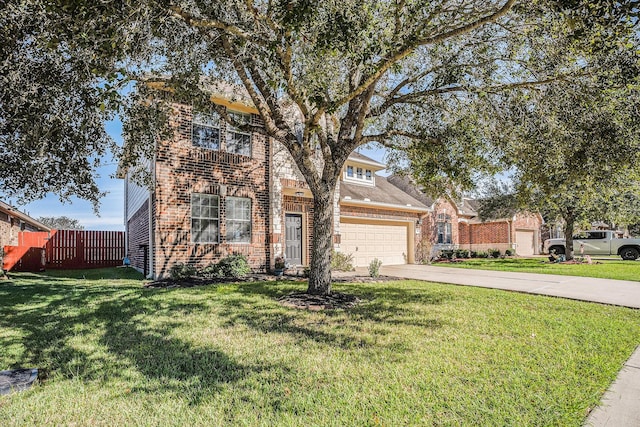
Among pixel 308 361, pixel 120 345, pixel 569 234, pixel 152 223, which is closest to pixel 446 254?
pixel 569 234

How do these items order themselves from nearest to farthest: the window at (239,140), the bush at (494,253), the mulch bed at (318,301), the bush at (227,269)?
1. the mulch bed at (318,301)
2. the bush at (227,269)
3. the window at (239,140)
4. the bush at (494,253)

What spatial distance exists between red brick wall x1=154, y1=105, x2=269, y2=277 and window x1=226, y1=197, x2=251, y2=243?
17cm

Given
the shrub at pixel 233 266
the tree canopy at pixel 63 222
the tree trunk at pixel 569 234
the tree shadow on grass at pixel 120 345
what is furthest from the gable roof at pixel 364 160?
the tree canopy at pixel 63 222

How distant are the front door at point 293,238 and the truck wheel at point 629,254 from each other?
2257cm

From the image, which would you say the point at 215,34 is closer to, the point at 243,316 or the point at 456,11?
the point at 456,11

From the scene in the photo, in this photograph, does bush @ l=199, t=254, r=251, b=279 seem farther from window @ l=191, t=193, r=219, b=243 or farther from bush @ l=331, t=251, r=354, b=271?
bush @ l=331, t=251, r=354, b=271

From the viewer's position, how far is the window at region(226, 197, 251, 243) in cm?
1234

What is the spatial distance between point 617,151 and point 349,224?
1062 centimetres

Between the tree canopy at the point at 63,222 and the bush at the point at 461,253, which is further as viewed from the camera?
the tree canopy at the point at 63,222

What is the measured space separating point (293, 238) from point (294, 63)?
801cm

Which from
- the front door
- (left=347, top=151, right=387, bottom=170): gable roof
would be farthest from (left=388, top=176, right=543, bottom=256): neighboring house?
the front door

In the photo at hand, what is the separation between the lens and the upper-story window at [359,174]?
1908cm

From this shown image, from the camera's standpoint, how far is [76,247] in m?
18.0

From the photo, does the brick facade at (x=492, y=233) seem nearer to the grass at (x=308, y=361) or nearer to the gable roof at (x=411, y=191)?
the gable roof at (x=411, y=191)
